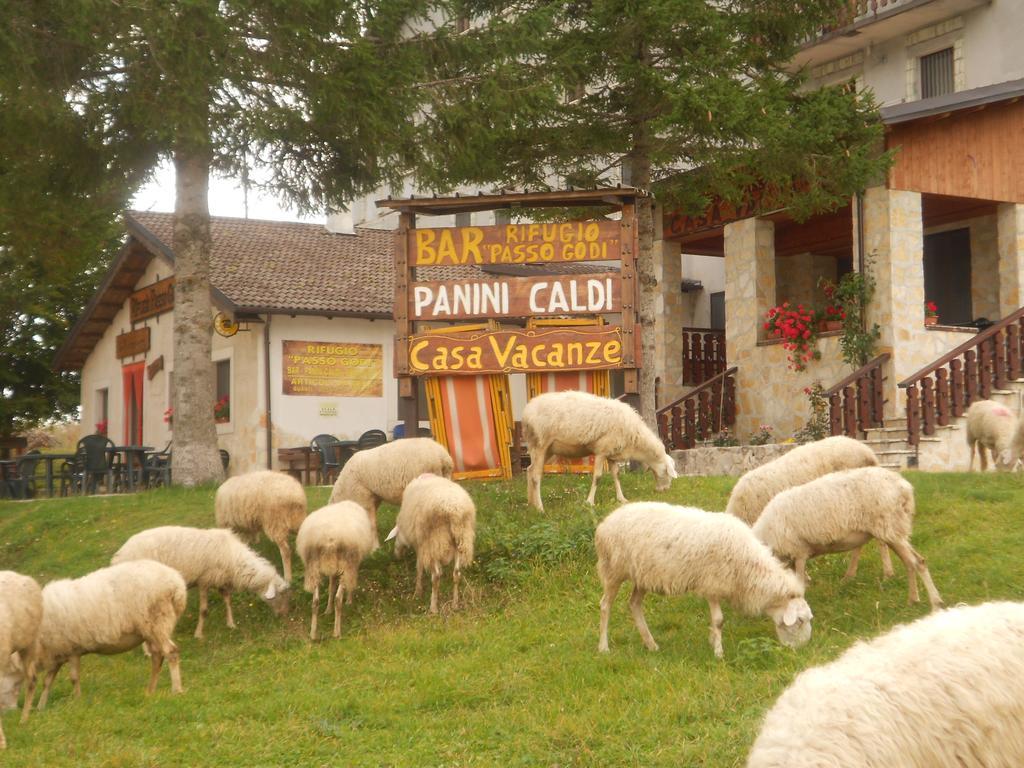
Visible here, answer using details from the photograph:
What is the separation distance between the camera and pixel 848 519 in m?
8.08

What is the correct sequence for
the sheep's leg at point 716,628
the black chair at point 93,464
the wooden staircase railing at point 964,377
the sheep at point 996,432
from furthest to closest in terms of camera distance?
the black chair at point 93,464
the wooden staircase railing at point 964,377
the sheep at point 996,432
the sheep's leg at point 716,628

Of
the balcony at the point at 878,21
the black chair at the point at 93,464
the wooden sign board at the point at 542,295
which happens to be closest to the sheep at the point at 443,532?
the wooden sign board at the point at 542,295

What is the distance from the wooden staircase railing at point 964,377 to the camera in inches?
581

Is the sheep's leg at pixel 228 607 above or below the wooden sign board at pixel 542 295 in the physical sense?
below

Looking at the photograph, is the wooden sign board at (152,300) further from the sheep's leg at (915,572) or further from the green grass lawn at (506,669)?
the sheep's leg at (915,572)

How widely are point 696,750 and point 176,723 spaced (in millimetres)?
3495

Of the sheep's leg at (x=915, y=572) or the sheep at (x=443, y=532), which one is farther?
the sheep at (x=443, y=532)

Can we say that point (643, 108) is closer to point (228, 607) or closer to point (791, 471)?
point (791, 471)

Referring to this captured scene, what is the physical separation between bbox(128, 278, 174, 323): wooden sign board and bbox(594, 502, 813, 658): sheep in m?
19.0

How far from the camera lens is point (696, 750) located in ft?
19.7

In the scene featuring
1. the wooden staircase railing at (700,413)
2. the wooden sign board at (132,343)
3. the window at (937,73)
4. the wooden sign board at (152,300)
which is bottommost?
the wooden staircase railing at (700,413)

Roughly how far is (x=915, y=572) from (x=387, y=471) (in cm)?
530

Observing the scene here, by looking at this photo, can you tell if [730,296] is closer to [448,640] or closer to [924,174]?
[924,174]

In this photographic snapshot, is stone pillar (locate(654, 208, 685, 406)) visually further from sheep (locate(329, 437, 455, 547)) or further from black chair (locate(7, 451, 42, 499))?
black chair (locate(7, 451, 42, 499))
